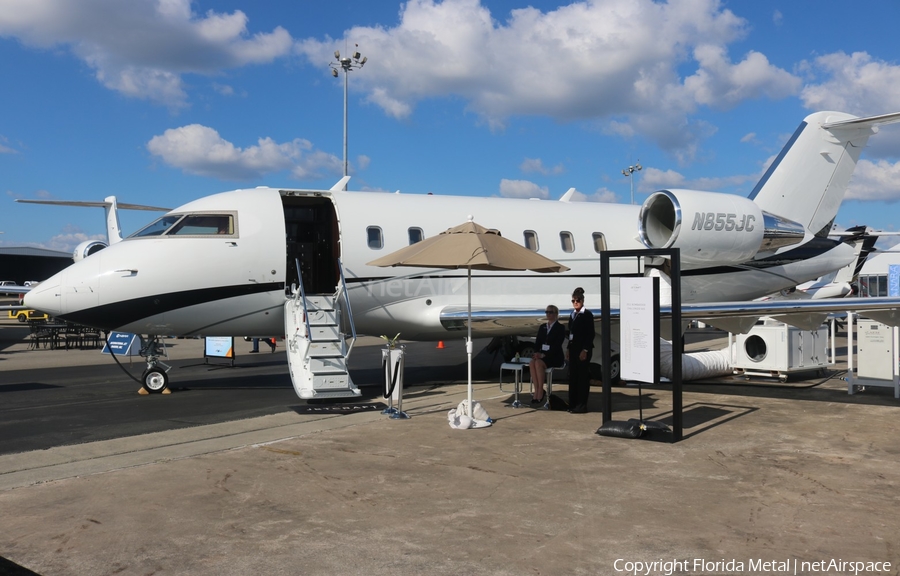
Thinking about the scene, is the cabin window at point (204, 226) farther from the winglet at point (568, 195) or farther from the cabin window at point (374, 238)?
the winglet at point (568, 195)

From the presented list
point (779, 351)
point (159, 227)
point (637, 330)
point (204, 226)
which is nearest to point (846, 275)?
point (779, 351)

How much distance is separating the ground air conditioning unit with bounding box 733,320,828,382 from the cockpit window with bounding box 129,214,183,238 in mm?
11157

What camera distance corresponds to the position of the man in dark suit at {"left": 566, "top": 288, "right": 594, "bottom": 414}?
10055 millimetres

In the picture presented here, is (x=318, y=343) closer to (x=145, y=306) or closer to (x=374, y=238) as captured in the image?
(x=374, y=238)

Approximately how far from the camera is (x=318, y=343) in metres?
A: 11.4

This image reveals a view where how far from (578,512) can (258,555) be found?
2403 mm

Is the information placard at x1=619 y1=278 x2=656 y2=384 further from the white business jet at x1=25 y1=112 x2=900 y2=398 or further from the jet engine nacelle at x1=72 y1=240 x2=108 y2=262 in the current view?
the jet engine nacelle at x1=72 y1=240 x2=108 y2=262

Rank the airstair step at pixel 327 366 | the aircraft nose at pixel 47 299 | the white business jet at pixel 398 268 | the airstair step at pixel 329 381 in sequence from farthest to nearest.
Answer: the white business jet at pixel 398 268
the aircraft nose at pixel 47 299
the airstair step at pixel 327 366
the airstair step at pixel 329 381

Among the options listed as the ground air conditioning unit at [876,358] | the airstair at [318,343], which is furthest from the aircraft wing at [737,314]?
the airstair at [318,343]

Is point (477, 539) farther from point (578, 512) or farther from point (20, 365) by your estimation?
point (20, 365)

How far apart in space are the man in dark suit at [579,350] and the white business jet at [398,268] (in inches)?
95.8

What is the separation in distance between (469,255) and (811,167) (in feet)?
32.3

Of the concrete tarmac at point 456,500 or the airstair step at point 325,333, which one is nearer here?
the concrete tarmac at point 456,500

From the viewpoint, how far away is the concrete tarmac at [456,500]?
4602 millimetres
